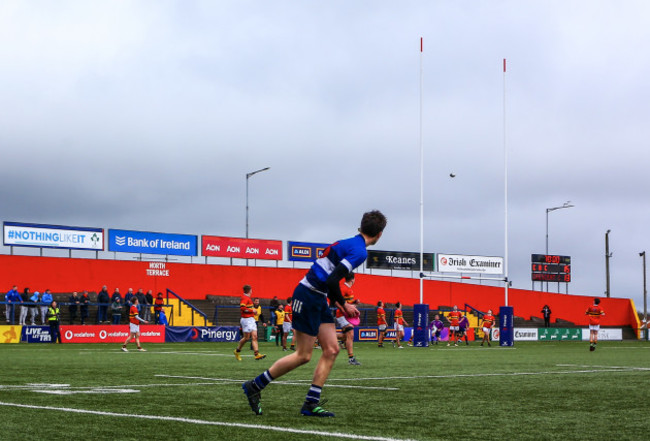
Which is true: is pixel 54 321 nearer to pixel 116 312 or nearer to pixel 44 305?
pixel 44 305

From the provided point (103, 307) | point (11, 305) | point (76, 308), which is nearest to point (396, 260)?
point (103, 307)

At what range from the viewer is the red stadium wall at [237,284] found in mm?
49438

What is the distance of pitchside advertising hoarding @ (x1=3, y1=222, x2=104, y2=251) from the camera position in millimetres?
52000

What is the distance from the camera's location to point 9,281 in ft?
156

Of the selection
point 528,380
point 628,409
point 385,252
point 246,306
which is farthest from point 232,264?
point 628,409

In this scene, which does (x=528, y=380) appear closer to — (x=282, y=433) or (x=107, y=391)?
(x=107, y=391)

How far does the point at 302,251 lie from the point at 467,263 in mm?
16237

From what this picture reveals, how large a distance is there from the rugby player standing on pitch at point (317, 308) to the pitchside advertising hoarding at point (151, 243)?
49.0 metres

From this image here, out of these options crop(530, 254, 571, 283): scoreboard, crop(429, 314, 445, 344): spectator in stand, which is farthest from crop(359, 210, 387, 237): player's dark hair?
crop(530, 254, 571, 283): scoreboard

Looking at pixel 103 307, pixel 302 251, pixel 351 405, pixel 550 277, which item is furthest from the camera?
pixel 550 277

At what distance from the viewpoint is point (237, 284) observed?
2309 inches

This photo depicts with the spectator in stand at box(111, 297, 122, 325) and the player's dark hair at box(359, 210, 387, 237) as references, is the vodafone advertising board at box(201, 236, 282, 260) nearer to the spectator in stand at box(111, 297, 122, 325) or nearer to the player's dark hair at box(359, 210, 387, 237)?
the spectator in stand at box(111, 297, 122, 325)

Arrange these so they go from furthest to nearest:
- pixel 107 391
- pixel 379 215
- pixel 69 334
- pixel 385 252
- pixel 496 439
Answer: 1. pixel 385 252
2. pixel 69 334
3. pixel 107 391
4. pixel 379 215
5. pixel 496 439

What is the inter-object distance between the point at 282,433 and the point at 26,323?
3420 centimetres
